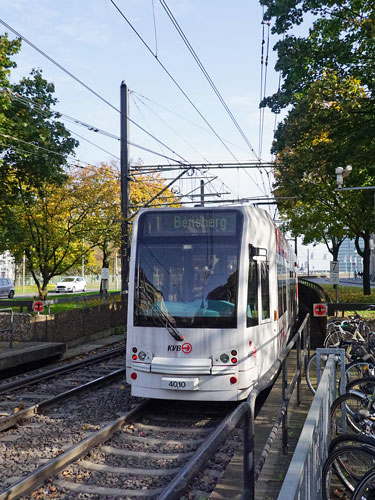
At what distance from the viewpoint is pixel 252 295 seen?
8.20 m

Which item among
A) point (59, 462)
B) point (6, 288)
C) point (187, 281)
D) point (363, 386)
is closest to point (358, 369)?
point (363, 386)

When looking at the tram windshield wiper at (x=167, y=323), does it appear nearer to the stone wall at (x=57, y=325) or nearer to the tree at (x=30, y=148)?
the stone wall at (x=57, y=325)

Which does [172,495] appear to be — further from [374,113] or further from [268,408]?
[374,113]

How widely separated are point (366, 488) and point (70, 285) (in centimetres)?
5015

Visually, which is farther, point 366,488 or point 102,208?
point 102,208

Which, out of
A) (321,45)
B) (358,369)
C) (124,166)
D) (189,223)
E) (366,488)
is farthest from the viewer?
(124,166)

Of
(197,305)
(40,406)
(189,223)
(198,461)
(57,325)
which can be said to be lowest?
(40,406)

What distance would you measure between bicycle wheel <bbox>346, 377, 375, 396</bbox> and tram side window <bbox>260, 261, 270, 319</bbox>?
114 inches

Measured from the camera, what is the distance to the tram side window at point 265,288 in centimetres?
860

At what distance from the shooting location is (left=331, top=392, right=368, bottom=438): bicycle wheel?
200 inches

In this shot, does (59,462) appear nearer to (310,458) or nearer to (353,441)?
(353,441)

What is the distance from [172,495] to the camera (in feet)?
7.07

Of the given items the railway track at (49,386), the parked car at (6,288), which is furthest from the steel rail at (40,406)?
the parked car at (6,288)

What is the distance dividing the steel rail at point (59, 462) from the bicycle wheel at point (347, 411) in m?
2.77
